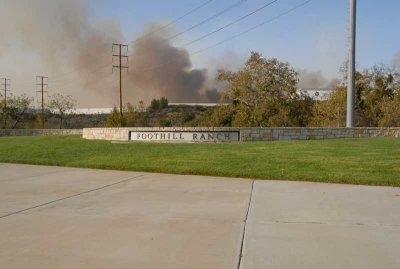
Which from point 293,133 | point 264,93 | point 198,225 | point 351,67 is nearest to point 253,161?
point 198,225

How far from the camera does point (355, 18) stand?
23.6 meters

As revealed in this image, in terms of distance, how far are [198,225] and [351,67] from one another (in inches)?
762

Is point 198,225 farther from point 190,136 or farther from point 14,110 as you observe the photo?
point 14,110

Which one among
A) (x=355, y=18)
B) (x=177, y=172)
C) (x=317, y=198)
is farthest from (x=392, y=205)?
(x=355, y=18)

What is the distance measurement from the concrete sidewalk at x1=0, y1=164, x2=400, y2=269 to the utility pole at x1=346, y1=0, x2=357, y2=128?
14.8 m

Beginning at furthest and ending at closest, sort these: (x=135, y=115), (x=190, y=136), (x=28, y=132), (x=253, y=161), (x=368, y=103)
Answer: (x=135, y=115), (x=28, y=132), (x=368, y=103), (x=190, y=136), (x=253, y=161)

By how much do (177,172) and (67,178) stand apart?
256 cm

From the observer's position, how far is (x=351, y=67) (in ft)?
75.3

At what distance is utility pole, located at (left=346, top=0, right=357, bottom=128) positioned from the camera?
74.7 feet

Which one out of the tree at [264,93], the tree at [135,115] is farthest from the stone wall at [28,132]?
the tree at [264,93]

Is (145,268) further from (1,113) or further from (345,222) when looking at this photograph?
(1,113)

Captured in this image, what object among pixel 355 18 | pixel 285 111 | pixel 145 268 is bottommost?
pixel 145 268

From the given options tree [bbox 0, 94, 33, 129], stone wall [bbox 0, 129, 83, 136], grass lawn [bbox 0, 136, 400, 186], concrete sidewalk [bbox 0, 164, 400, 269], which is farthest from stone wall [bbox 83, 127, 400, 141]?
tree [bbox 0, 94, 33, 129]

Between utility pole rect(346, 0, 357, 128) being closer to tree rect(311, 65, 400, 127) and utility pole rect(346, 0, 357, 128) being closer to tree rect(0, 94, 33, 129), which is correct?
tree rect(311, 65, 400, 127)
